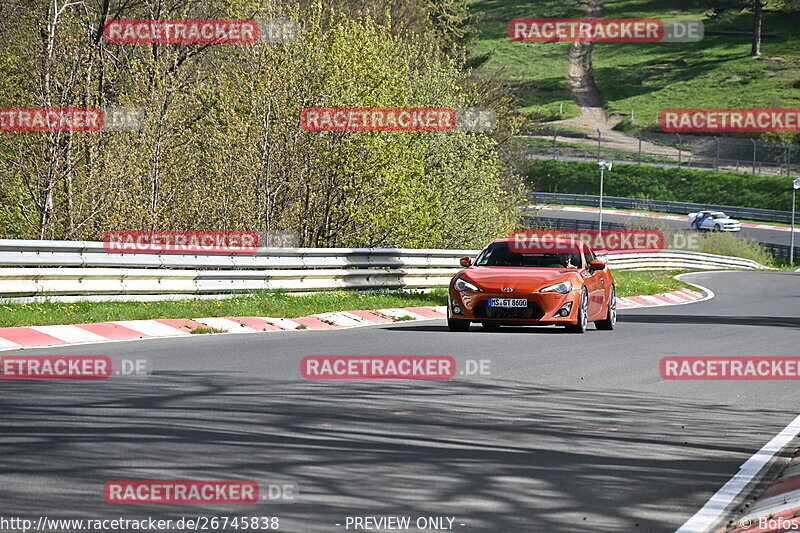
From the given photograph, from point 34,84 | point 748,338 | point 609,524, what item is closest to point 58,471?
point 609,524

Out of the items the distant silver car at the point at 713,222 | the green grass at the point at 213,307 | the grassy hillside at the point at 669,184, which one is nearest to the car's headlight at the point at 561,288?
the green grass at the point at 213,307

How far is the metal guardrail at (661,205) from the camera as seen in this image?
82.1 meters

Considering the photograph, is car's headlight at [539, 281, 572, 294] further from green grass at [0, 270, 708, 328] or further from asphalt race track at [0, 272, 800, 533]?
green grass at [0, 270, 708, 328]

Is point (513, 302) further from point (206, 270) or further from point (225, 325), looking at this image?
point (206, 270)

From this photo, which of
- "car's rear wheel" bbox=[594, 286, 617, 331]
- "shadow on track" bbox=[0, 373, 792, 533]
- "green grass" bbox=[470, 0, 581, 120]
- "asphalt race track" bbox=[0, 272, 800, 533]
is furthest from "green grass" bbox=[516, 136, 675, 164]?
"shadow on track" bbox=[0, 373, 792, 533]

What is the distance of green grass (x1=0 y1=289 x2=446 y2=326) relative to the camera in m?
15.2

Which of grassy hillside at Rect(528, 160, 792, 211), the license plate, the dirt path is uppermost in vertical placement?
the dirt path

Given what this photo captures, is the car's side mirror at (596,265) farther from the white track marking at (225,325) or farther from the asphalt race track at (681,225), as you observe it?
the asphalt race track at (681,225)

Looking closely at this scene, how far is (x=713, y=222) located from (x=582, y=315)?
60545 mm

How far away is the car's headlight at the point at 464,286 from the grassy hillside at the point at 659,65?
294 ft

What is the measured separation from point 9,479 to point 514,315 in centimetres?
1131

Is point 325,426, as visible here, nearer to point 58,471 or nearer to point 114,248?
point 58,471

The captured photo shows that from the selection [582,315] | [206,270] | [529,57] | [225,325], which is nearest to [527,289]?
[582,315]

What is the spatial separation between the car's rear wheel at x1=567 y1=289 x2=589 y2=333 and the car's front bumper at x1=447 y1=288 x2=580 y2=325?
16cm
